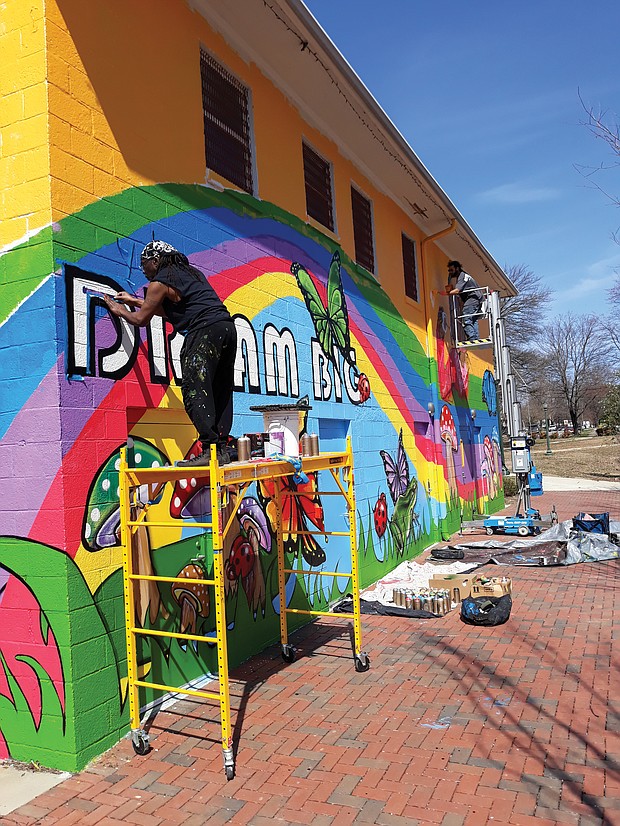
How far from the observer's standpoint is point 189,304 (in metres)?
4.43

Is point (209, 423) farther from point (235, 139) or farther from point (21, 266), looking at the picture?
point (235, 139)

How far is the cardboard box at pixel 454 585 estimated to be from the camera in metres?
8.07

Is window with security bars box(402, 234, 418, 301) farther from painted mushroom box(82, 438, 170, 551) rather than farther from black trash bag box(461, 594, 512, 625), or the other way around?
painted mushroom box(82, 438, 170, 551)

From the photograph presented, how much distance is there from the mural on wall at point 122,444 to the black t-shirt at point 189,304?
52cm

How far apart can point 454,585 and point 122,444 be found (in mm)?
5047

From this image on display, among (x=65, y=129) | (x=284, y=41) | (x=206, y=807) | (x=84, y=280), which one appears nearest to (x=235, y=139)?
(x=284, y=41)

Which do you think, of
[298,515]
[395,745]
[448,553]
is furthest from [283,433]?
[448,553]

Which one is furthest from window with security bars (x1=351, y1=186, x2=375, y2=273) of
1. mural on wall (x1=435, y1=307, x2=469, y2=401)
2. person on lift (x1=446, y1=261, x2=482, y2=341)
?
person on lift (x1=446, y1=261, x2=482, y2=341)

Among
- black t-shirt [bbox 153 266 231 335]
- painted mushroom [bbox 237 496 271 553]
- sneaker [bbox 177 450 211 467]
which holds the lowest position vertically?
painted mushroom [bbox 237 496 271 553]

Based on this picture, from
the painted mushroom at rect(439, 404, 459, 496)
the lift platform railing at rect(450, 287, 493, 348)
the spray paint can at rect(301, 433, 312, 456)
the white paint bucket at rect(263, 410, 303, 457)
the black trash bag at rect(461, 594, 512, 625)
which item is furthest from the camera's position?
the lift platform railing at rect(450, 287, 493, 348)

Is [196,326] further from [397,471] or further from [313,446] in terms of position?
[397,471]

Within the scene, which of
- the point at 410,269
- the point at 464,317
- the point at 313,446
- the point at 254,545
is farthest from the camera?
the point at 464,317

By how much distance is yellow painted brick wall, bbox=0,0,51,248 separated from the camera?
4.27 meters

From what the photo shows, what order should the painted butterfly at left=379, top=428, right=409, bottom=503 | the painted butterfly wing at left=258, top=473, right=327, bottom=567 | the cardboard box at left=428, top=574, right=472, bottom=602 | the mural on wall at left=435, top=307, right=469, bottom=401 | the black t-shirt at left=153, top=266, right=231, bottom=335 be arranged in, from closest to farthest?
1. the black t-shirt at left=153, top=266, right=231, bottom=335
2. the painted butterfly wing at left=258, top=473, right=327, bottom=567
3. the cardboard box at left=428, top=574, right=472, bottom=602
4. the painted butterfly at left=379, top=428, right=409, bottom=503
5. the mural on wall at left=435, top=307, right=469, bottom=401
